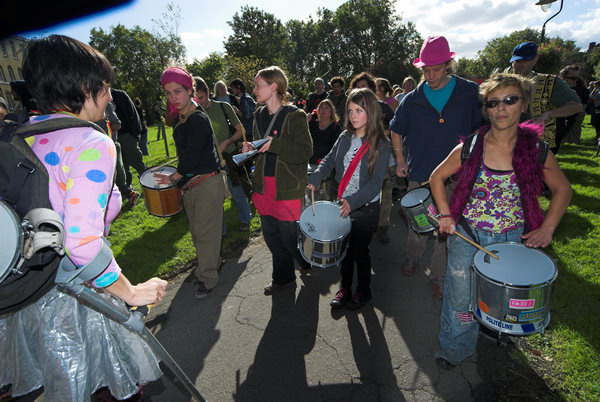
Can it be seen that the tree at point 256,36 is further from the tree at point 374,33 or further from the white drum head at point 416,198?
the white drum head at point 416,198

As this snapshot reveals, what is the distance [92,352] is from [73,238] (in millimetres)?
739

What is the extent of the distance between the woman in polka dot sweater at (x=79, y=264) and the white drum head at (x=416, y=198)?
2.10 metres

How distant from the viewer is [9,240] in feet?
3.33

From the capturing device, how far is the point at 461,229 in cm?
242

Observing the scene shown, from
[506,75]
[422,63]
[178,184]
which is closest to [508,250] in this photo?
[506,75]

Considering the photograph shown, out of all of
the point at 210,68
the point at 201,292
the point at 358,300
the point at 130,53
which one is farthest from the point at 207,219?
the point at 130,53

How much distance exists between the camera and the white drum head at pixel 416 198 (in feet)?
9.43

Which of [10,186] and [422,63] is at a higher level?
[422,63]

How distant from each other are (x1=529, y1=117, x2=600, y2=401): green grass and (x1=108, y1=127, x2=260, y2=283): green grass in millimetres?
3765

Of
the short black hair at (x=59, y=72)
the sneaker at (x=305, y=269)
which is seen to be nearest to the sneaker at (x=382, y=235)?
the sneaker at (x=305, y=269)

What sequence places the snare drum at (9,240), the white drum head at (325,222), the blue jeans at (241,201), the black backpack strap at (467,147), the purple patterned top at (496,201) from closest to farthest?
1. the snare drum at (9,240)
2. the purple patterned top at (496,201)
3. the black backpack strap at (467,147)
4. the white drum head at (325,222)
5. the blue jeans at (241,201)

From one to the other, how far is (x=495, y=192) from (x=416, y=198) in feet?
2.52

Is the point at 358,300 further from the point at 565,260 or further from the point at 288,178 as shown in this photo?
the point at 565,260

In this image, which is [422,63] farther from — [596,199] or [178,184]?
[596,199]
